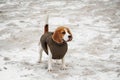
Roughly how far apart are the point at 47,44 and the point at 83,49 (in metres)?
2.06

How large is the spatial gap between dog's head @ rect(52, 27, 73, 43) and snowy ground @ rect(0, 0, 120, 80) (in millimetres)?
701

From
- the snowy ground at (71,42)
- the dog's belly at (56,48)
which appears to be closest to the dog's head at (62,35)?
the dog's belly at (56,48)

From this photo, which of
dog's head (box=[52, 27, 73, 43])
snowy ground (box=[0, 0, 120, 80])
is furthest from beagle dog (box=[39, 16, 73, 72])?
snowy ground (box=[0, 0, 120, 80])

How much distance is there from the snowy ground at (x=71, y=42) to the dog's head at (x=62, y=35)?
0.70 metres

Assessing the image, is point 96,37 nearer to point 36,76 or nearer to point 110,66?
point 110,66

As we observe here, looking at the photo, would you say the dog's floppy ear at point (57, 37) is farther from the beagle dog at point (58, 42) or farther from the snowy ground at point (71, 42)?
the snowy ground at point (71, 42)

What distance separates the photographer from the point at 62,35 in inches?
269

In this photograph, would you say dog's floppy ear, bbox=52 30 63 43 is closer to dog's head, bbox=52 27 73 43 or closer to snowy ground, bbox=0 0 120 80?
dog's head, bbox=52 27 73 43

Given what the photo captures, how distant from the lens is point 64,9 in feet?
47.0

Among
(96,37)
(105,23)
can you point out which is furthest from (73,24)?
(96,37)

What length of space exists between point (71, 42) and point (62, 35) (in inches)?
118

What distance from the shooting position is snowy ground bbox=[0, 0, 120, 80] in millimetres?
7133

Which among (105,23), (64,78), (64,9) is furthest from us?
(64,9)

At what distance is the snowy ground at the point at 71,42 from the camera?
281 inches
